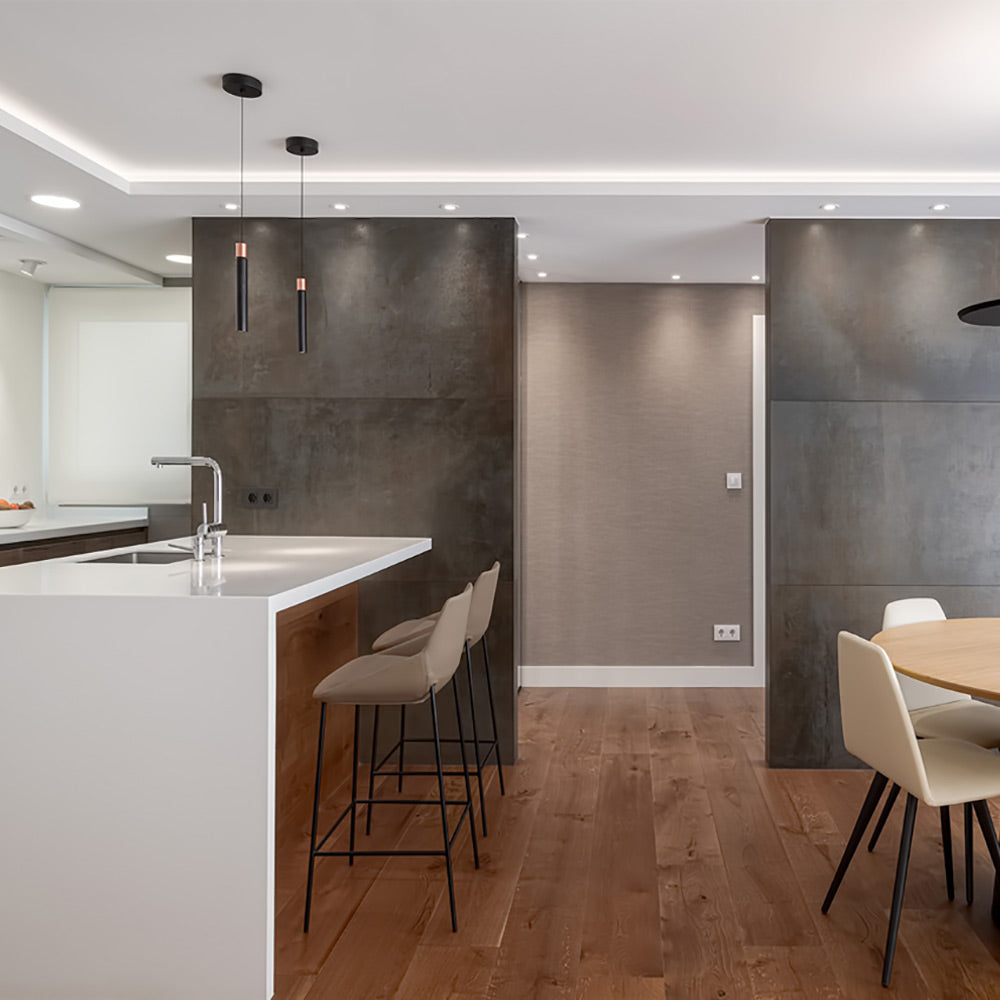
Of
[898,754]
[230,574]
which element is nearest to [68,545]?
[230,574]

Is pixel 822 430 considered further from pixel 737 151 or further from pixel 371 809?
pixel 371 809

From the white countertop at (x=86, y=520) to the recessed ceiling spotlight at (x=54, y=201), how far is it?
160cm

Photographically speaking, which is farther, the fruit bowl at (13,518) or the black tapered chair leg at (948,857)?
the fruit bowl at (13,518)

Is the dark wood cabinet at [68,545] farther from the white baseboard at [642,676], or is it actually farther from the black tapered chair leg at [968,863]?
the black tapered chair leg at [968,863]

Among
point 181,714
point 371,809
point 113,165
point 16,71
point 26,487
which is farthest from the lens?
point 26,487

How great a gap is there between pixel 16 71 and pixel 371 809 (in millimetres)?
2781

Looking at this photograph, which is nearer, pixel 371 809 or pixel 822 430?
pixel 371 809

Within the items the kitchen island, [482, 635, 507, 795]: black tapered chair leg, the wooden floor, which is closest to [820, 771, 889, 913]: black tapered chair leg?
the wooden floor

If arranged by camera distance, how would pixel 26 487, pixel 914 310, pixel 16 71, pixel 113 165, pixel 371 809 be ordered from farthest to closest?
1. pixel 26 487
2. pixel 914 310
3. pixel 113 165
4. pixel 371 809
5. pixel 16 71

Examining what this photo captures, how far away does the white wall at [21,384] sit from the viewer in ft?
17.6

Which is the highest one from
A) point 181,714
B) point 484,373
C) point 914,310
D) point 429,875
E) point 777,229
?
point 777,229

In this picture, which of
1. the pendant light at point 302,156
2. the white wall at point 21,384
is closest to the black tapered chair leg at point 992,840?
the pendant light at point 302,156

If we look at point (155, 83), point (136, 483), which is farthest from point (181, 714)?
point (136, 483)

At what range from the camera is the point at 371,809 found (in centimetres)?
355
